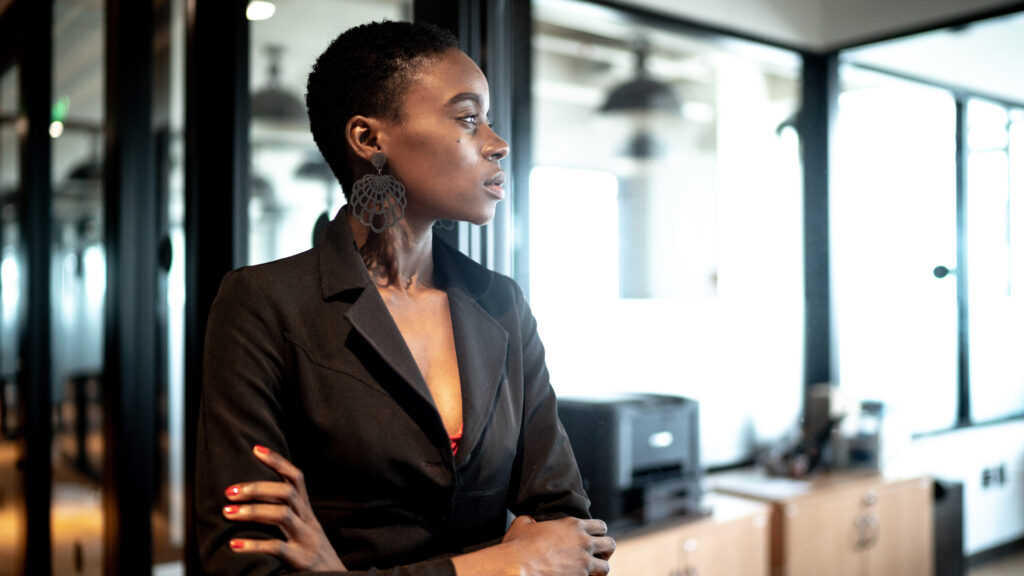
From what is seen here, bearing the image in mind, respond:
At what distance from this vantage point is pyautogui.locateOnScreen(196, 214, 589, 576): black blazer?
96 cm

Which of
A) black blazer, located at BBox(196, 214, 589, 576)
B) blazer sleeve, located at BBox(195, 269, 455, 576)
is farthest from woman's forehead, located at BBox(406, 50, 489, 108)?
blazer sleeve, located at BBox(195, 269, 455, 576)

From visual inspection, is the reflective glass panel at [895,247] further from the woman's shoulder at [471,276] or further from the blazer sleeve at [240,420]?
the blazer sleeve at [240,420]

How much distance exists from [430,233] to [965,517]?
2.21 ft

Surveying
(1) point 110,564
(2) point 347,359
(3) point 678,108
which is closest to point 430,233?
(2) point 347,359

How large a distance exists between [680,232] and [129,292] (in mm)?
2081

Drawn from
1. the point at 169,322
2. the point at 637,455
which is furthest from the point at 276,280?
the point at 169,322

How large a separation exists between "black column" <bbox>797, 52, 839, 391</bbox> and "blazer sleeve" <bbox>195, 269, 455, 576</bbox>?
482mm

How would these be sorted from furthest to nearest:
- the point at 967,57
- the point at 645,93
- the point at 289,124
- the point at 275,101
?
1. the point at 289,124
2. the point at 275,101
3. the point at 645,93
4. the point at 967,57

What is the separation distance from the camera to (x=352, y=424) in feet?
3.19

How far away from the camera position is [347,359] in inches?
39.0

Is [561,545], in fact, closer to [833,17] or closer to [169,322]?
[833,17]

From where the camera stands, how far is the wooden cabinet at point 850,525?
958 mm

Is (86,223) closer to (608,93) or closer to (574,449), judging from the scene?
(608,93)

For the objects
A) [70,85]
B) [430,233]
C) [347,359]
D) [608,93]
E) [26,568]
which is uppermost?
[70,85]
